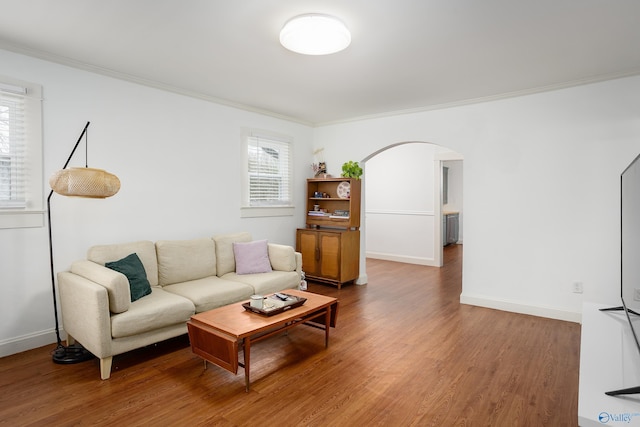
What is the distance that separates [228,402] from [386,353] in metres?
1.36

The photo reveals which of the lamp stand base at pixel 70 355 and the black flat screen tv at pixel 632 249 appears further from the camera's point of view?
the lamp stand base at pixel 70 355

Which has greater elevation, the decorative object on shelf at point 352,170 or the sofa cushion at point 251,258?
the decorative object on shelf at point 352,170

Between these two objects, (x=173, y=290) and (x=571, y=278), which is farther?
(x=571, y=278)

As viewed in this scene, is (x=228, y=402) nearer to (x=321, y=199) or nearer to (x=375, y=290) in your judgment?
(x=375, y=290)

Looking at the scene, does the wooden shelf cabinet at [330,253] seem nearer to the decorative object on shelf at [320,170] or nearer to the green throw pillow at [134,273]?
the decorative object on shelf at [320,170]

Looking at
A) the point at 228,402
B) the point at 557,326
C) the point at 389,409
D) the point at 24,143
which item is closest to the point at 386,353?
the point at 389,409

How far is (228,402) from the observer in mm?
2283

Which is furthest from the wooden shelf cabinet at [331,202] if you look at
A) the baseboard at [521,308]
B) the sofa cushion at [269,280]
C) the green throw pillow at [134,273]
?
the green throw pillow at [134,273]

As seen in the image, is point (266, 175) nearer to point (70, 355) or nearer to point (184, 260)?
point (184, 260)

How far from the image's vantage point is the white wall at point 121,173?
3.01 metres

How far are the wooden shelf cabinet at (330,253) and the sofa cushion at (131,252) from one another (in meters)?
2.33

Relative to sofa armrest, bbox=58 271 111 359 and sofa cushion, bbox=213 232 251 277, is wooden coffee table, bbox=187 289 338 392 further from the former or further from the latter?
sofa cushion, bbox=213 232 251 277
